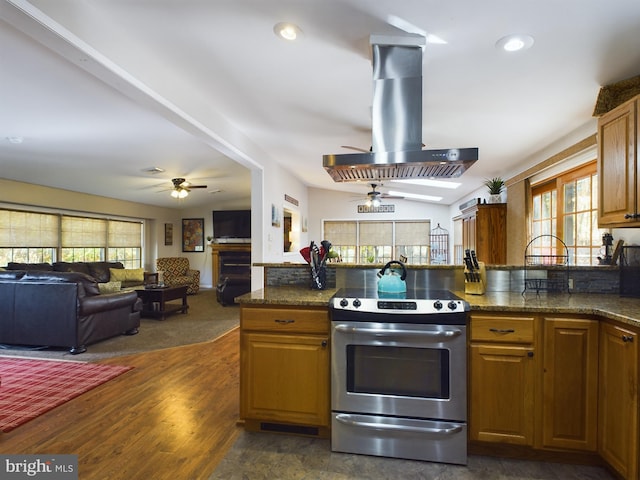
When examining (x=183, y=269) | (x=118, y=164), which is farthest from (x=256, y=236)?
(x=183, y=269)

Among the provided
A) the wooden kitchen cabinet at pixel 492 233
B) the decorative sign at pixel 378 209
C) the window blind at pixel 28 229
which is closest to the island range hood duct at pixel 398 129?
the wooden kitchen cabinet at pixel 492 233

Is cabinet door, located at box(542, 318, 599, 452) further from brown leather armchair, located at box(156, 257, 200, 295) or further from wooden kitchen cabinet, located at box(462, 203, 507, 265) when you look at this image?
brown leather armchair, located at box(156, 257, 200, 295)

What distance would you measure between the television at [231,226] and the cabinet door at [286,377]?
279 inches

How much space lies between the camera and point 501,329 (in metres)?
1.91

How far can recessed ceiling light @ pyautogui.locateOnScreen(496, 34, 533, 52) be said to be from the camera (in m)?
1.86

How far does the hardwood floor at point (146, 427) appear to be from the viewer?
1897 mm

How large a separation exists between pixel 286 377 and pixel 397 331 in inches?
29.5

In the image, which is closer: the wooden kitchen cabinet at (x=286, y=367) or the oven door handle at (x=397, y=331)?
the oven door handle at (x=397, y=331)

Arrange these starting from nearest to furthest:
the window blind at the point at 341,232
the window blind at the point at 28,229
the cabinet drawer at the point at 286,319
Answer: the cabinet drawer at the point at 286,319 → the window blind at the point at 28,229 → the window blind at the point at 341,232

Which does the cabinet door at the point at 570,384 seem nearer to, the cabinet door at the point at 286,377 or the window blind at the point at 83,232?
the cabinet door at the point at 286,377

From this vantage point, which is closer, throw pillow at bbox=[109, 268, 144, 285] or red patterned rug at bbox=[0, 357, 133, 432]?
red patterned rug at bbox=[0, 357, 133, 432]

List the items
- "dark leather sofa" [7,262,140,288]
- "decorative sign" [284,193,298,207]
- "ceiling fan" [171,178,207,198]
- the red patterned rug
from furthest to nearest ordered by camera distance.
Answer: "decorative sign" [284,193,298,207]
"ceiling fan" [171,178,207,198]
"dark leather sofa" [7,262,140,288]
the red patterned rug

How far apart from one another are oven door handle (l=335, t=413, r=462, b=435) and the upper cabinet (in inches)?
63.2

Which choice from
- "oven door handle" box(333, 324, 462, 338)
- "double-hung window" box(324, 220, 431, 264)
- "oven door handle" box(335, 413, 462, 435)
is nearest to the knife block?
"oven door handle" box(333, 324, 462, 338)
